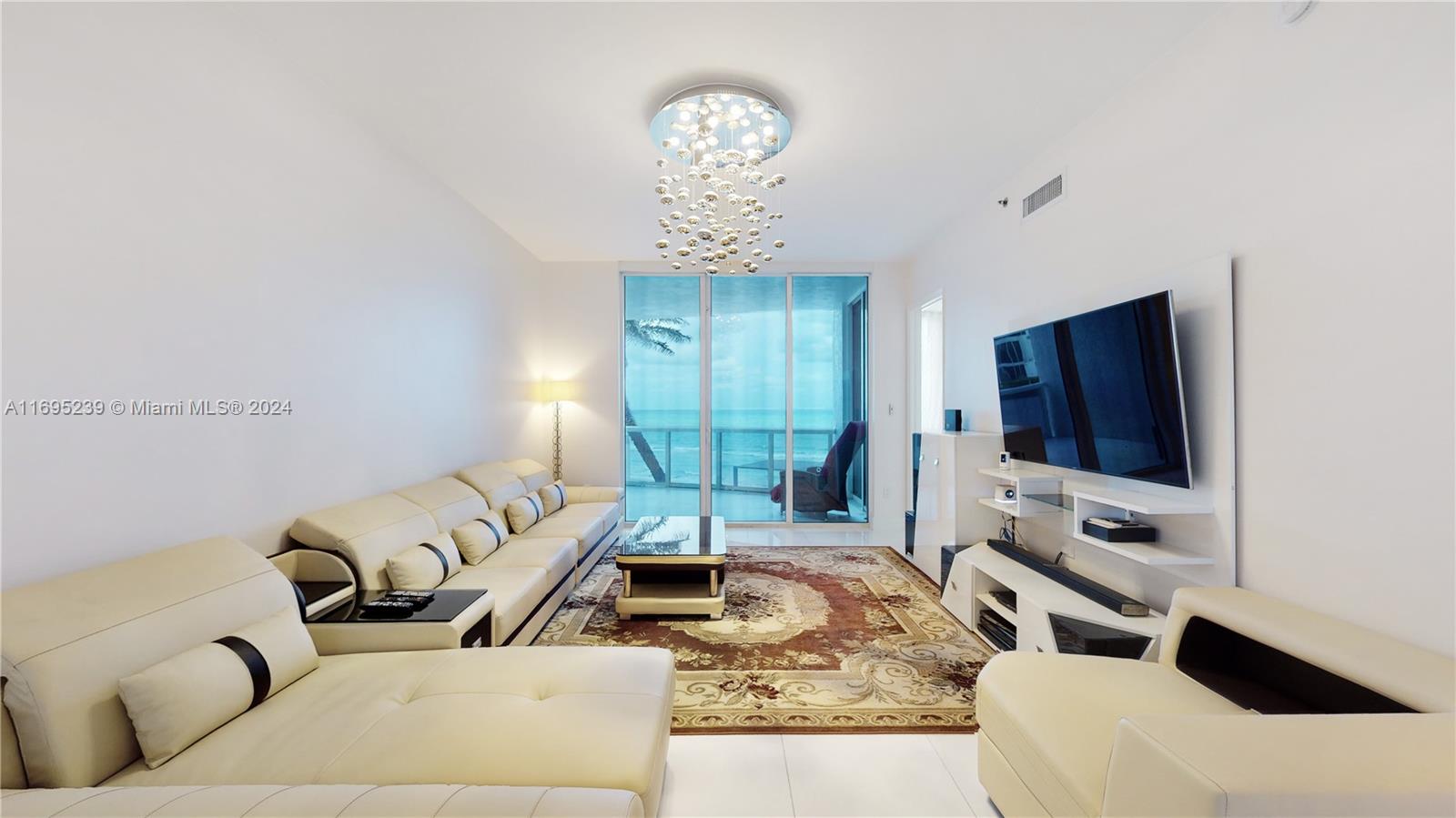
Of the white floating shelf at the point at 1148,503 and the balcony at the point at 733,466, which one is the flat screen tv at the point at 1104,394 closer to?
the white floating shelf at the point at 1148,503

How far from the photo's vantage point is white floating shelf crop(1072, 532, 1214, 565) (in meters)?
2.01

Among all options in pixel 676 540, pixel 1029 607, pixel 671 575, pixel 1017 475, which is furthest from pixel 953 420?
pixel 671 575

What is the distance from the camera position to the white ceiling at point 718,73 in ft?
6.80

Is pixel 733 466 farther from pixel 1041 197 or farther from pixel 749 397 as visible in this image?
pixel 1041 197

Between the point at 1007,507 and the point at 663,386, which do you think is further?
the point at 663,386

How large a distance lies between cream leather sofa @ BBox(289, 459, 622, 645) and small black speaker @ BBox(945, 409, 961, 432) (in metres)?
2.82

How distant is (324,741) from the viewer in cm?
140

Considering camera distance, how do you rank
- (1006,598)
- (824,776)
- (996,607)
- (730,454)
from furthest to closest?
(730,454) < (1006,598) < (996,607) < (824,776)

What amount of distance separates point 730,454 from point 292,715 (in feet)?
14.8

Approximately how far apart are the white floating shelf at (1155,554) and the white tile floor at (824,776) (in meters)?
0.99

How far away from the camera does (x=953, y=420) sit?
3.96 metres

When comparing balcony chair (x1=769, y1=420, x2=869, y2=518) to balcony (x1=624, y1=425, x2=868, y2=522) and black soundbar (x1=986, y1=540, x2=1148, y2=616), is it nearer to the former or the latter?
balcony (x1=624, y1=425, x2=868, y2=522)

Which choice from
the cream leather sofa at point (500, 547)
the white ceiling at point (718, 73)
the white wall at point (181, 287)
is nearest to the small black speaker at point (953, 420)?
the white ceiling at point (718, 73)

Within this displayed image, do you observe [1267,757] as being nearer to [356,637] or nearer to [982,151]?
[356,637]
